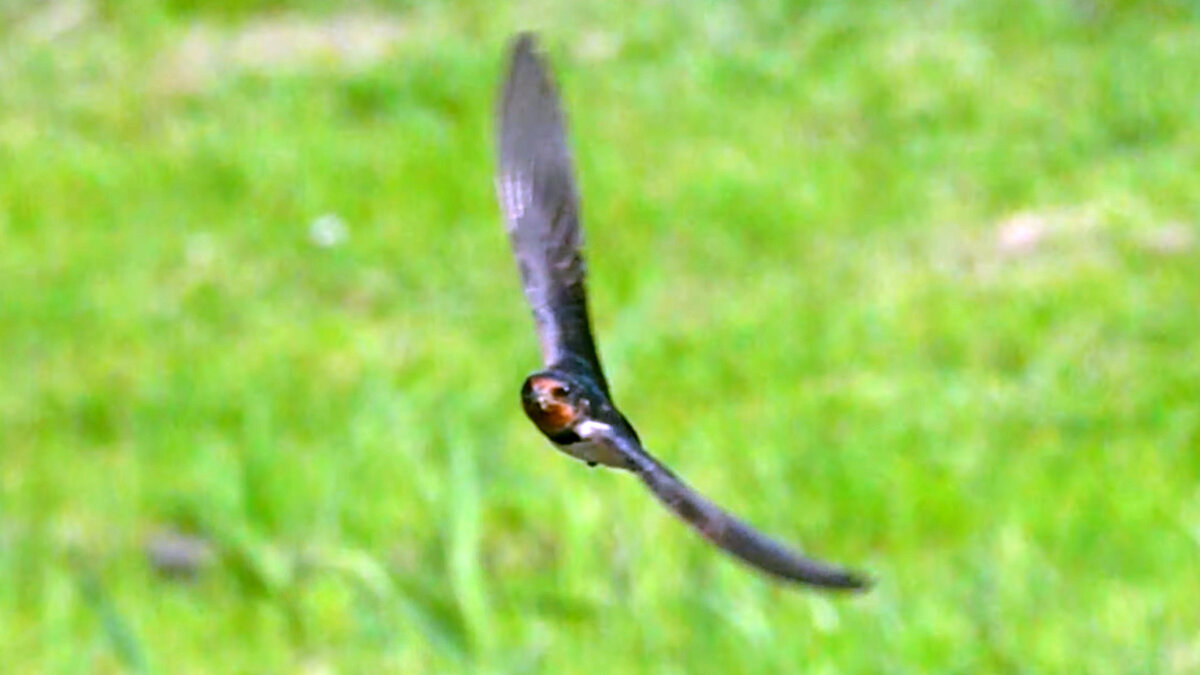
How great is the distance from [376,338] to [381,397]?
62 cm

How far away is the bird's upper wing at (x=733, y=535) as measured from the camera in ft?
1.04

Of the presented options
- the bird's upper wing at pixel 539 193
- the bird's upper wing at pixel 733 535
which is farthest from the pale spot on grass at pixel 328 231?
the bird's upper wing at pixel 733 535

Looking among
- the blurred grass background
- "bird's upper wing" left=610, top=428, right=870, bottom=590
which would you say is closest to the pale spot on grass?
the blurred grass background

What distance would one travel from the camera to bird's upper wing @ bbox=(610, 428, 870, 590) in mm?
316

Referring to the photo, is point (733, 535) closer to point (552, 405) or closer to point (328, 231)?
point (552, 405)

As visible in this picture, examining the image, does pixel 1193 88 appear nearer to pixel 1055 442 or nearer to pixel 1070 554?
pixel 1055 442

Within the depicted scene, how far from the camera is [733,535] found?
1.09 feet

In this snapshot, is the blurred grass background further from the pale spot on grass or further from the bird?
the bird

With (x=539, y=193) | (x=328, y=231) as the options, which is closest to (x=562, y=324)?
(x=539, y=193)

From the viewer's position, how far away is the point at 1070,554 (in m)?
2.72

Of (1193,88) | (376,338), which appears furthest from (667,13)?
(376,338)

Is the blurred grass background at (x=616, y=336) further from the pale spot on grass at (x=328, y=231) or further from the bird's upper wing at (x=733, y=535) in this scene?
the bird's upper wing at (x=733, y=535)

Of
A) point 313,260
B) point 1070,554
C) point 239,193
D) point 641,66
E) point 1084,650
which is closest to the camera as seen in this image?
point 1084,650

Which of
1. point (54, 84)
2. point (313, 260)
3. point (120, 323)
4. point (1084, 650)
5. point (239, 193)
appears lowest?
point (1084, 650)
